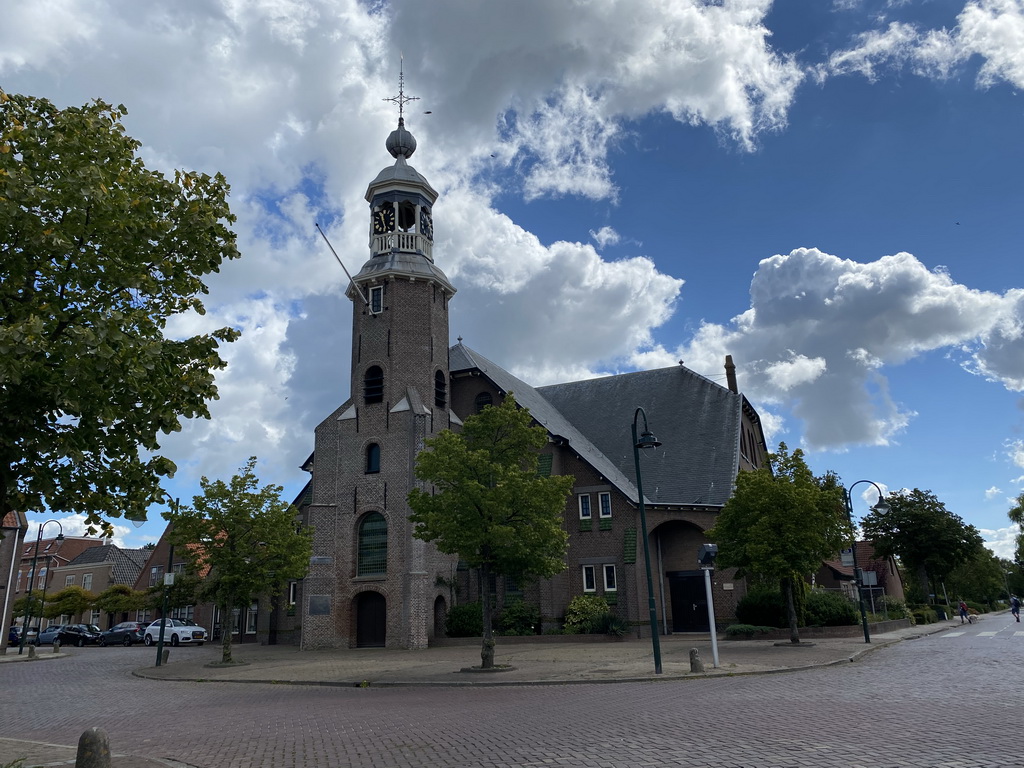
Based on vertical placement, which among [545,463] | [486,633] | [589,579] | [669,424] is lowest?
[486,633]

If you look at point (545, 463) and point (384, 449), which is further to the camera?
point (545, 463)

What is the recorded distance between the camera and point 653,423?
42.2 metres

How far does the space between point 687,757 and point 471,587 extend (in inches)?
1110

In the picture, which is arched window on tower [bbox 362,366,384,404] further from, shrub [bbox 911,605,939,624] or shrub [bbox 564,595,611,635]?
shrub [bbox 911,605,939,624]

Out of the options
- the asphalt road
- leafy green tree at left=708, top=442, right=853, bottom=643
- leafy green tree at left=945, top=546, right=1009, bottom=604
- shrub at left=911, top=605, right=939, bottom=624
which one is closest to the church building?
leafy green tree at left=708, top=442, right=853, bottom=643

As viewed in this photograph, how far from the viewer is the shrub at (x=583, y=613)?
32.1 meters

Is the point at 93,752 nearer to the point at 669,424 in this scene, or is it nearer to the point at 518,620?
the point at 518,620

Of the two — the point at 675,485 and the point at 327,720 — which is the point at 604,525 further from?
the point at 327,720

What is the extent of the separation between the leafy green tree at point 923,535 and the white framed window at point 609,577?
30.8 m

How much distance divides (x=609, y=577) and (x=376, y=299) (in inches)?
682

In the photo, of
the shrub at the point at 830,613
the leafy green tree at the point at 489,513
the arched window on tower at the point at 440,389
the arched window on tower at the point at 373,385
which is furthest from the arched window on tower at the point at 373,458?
the shrub at the point at 830,613

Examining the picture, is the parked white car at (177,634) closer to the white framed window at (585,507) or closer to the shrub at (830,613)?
the white framed window at (585,507)

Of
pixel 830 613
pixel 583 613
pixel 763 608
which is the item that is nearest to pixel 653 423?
pixel 763 608

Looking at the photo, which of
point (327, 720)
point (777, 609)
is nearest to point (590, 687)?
point (327, 720)
